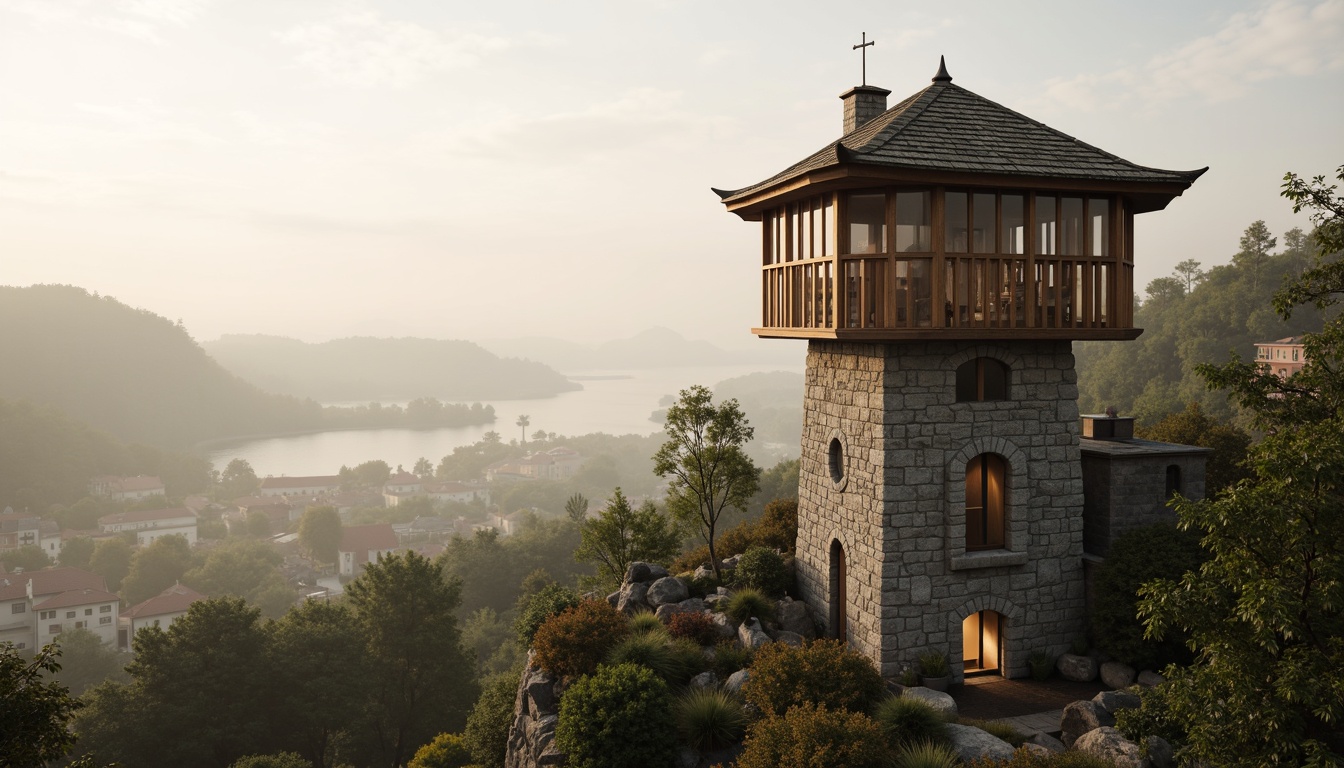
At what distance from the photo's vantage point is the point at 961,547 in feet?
41.8

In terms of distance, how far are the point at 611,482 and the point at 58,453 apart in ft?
290

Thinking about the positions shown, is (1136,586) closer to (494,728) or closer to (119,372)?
(494,728)

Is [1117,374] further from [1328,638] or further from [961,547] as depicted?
[1328,638]

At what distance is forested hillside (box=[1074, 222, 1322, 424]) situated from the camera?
51250mm

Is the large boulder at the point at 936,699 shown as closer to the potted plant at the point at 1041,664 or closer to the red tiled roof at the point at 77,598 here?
the potted plant at the point at 1041,664

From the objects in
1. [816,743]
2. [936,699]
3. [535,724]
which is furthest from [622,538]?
[816,743]

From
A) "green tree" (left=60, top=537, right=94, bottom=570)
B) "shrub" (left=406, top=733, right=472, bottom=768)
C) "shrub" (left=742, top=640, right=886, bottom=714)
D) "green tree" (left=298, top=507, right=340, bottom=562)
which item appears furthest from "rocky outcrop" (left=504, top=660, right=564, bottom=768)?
"green tree" (left=60, top=537, right=94, bottom=570)

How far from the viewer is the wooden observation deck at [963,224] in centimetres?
1190

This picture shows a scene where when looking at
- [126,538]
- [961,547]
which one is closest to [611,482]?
[126,538]

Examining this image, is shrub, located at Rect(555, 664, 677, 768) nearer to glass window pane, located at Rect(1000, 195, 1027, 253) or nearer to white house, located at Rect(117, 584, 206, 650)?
glass window pane, located at Rect(1000, 195, 1027, 253)

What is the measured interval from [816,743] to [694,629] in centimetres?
549

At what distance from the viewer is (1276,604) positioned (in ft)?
22.6

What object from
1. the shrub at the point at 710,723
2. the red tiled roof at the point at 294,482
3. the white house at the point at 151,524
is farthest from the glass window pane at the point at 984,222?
the red tiled roof at the point at 294,482

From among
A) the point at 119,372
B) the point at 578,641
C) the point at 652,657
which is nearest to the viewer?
the point at 652,657
